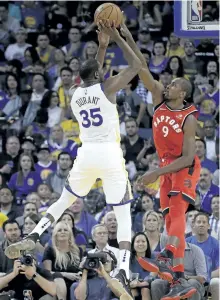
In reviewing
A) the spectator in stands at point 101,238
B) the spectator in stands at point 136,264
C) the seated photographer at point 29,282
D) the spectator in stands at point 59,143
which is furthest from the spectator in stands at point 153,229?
the spectator in stands at point 59,143

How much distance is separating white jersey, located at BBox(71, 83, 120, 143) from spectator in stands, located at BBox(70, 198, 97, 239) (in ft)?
13.6

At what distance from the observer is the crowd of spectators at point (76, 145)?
45.9ft

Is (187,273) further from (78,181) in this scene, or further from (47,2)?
(47,2)

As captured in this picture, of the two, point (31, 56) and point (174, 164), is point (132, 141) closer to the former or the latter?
point (31, 56)

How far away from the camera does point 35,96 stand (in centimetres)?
2014

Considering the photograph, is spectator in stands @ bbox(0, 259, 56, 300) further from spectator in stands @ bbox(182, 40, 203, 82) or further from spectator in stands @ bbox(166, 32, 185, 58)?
spectator in stands @ bbox(166, 32, 185, 58)

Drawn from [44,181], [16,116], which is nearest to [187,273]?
[44,181]

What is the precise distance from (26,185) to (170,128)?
5713mm

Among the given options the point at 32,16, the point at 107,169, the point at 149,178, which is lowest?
the point at 149,178

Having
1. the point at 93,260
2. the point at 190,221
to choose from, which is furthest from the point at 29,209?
the point at 93,260

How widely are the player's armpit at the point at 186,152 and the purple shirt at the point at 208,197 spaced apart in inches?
170

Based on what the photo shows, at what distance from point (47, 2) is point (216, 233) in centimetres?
823

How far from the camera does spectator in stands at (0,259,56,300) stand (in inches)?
533

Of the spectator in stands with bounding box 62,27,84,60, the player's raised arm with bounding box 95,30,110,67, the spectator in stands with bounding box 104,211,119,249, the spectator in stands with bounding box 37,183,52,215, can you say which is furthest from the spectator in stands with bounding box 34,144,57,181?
the player's raised arm with bounding box 95,30,110,67
